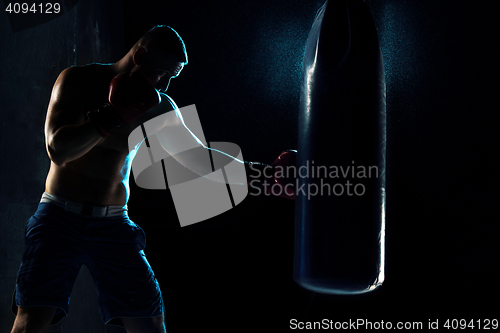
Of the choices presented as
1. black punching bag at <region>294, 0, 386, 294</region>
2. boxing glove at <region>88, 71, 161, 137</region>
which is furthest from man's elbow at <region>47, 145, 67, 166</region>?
black punching bag at <region>294, 0, 386, 294</region>

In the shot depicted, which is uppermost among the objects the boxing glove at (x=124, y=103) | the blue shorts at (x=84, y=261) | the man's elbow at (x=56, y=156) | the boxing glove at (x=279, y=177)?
the boxing glove at (x=124, y=103)

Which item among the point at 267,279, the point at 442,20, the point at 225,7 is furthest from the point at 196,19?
the point at 267,279

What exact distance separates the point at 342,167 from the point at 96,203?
0.91 meters

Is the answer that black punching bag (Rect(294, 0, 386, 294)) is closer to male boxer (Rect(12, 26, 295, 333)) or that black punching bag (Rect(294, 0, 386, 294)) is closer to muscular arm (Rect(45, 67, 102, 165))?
male boxer (Rect(12, 26, 295, 333))

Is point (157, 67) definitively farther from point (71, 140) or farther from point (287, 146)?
point (287, 146)

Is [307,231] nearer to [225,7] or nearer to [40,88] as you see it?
[40,88]

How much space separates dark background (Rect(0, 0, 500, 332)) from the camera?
213 cm

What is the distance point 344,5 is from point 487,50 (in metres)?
1.23

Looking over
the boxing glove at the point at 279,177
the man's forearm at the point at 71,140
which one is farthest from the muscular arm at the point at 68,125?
the boxing glove at the point at 279,177

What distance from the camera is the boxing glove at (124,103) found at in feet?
4.06

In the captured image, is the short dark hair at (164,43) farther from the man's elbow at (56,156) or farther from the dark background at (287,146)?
the dark background at (287,146)

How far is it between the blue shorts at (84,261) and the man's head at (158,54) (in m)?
0.59

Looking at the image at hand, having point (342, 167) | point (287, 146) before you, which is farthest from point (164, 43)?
point (287, 146)

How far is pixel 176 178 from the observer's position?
252 cm
